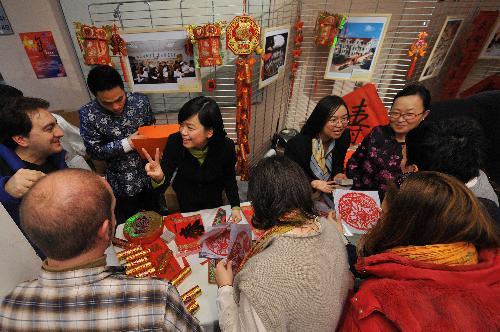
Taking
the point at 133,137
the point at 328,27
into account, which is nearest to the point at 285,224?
the point at 133,137

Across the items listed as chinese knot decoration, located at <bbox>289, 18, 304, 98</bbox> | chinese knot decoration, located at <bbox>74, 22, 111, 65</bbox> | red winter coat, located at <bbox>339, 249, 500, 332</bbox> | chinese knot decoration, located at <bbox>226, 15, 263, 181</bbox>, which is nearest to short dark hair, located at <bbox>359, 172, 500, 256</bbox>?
red winter coat, located at <bbox>339, 249, 500, 332</bbox>

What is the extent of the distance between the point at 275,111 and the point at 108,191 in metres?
2.98

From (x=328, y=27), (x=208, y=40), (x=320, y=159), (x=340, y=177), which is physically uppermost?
(x=328, y=27)

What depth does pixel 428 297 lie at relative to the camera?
83 centimetres

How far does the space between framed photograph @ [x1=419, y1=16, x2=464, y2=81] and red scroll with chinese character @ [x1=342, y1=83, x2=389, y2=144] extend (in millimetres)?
866

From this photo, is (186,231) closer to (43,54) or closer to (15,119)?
(15,119)

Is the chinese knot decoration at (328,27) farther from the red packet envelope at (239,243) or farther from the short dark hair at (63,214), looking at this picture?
the short dark hair at (63,214)

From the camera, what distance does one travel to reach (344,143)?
2.37 meters

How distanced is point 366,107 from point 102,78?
2817 millimetres

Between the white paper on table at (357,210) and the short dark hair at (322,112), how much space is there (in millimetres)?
601

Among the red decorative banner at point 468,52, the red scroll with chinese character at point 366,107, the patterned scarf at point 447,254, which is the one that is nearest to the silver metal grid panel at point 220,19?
the red scroll with chinese character at point 366,107

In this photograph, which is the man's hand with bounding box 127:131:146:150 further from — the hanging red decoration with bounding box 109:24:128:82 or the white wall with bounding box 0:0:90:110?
the white wall with bounding box 0:0:90:110

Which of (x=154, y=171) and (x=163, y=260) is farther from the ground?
(x=154, y=171)

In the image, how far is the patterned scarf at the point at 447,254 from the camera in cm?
92
